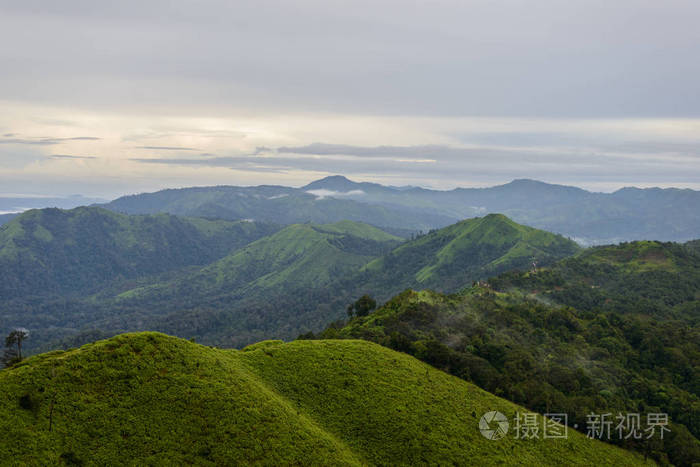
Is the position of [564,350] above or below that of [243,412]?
below

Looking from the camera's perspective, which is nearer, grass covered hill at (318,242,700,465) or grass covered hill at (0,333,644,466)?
grass covered hill at (0,333,644,466)

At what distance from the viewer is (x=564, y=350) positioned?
9612cm

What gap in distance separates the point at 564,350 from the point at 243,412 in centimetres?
8110

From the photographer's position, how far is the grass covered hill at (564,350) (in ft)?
244

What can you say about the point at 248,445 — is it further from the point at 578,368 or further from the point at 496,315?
the point at 496,315

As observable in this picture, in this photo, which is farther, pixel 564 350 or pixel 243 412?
pixel 564 350

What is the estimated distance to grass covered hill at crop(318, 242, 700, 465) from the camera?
74.4m

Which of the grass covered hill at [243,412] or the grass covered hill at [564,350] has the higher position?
the grass covered hill at [243,412]

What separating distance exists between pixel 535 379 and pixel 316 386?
46.9 m

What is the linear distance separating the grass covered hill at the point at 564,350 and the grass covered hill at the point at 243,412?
9.28m

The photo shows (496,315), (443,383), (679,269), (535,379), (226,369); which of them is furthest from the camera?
(679,269)

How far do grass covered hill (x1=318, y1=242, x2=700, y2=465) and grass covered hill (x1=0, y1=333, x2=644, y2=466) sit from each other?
9280 millimetres

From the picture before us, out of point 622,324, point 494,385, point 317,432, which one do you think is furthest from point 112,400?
point 622,324

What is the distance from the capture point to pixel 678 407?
76688 millimetres
